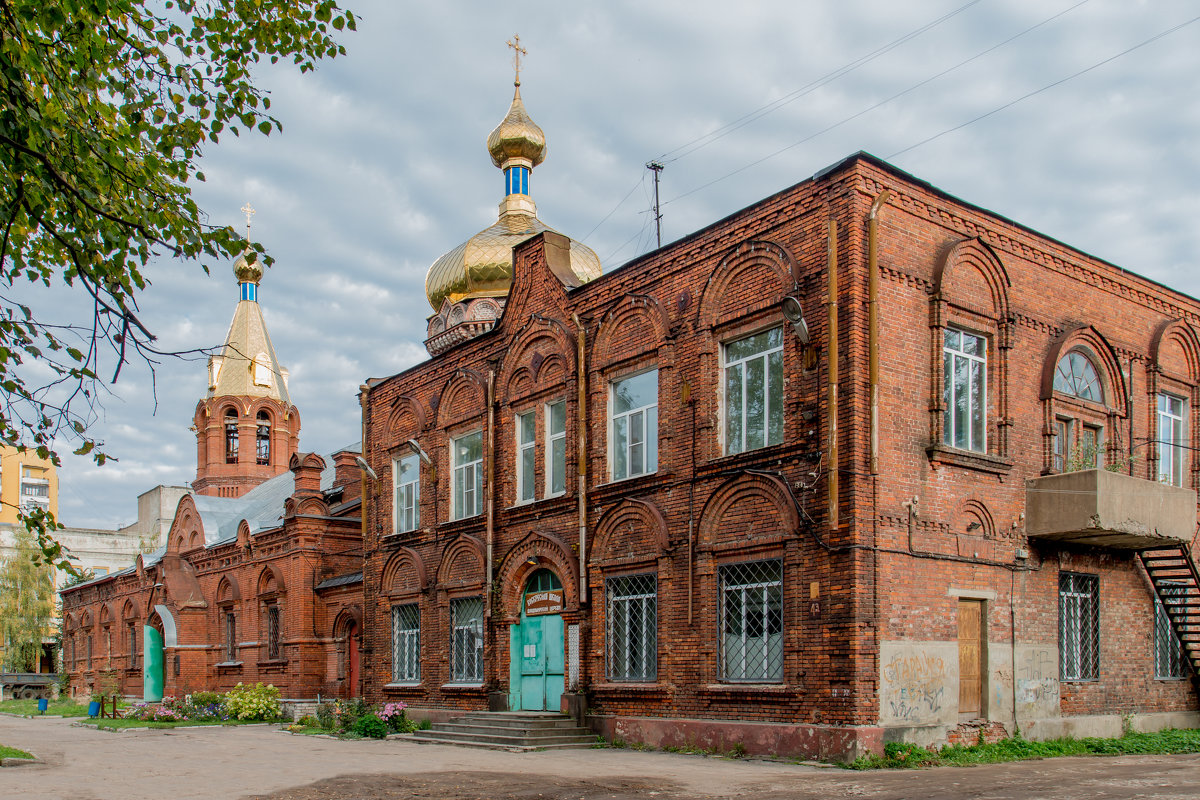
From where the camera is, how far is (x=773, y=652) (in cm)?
1459

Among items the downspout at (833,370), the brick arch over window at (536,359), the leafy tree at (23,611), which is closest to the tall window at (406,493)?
the brick arch over window at (536,359)

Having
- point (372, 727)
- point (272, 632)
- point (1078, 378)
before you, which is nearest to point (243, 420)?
point (272, 632)

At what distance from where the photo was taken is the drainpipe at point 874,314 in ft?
45.1

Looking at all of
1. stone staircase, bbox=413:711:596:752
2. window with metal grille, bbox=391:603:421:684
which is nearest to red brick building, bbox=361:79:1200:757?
stone staircase, bbox=413:711:596:752

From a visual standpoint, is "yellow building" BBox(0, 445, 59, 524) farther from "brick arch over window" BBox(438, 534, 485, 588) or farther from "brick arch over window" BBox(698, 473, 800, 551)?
"brick arch over window" BBox(698, 473, 800, 551)

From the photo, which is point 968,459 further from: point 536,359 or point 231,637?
point 231,637

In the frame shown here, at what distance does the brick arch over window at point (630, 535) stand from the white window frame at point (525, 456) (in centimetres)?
242

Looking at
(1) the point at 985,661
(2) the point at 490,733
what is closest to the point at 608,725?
(2) the point at 490,733

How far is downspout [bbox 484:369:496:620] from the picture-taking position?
2002 cm

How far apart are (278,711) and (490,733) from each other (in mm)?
10845

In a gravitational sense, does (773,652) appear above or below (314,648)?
above

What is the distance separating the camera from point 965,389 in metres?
15.3

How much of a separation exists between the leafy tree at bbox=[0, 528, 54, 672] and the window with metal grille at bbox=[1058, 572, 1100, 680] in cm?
4301

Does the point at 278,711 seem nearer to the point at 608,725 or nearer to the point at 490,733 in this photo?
the point at 490,733
